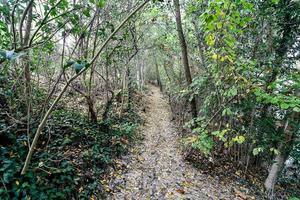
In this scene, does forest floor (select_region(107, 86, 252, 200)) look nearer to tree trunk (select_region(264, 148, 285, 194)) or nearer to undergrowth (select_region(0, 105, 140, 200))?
undergrowth (select_region(0, 105, 140, 200))

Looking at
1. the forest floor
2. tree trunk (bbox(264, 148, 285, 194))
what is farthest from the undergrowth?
tree trunk (bbox(264, 148, 285, 194))

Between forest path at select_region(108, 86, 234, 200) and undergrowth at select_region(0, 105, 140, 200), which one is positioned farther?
forest path at select_region(108, 86, 234, 200)

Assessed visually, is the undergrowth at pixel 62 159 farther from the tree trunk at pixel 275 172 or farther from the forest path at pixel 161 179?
the tree trunk at pixel 275 172

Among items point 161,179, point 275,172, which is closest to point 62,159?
point 161,179

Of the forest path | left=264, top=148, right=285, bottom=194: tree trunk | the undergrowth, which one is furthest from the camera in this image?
left=264, top=148, right=285, bottom=194: tree trunk

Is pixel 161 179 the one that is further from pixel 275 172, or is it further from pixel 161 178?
pixel 275 172

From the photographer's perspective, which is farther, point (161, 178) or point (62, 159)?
point (161, 178)

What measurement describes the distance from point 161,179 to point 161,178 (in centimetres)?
4

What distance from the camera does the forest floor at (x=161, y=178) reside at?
13.6 feet

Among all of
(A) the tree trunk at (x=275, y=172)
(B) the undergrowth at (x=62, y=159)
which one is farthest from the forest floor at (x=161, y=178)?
(A) the tree trunk at (x=275, y=172)

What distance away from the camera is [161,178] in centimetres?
475

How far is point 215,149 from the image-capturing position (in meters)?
6.57

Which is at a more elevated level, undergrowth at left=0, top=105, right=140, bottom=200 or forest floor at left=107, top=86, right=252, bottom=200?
undergrowth at left=0, top=105, right=140, bottom=200

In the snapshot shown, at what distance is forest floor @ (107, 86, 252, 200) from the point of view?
13.6ft
